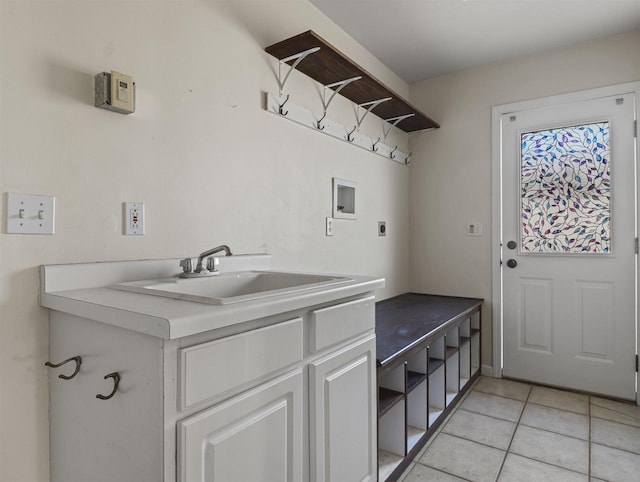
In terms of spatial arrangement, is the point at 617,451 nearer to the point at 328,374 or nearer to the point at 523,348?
the point at 523,348

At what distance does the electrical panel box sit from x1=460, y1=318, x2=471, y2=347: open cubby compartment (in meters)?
2.29

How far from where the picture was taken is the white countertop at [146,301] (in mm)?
802

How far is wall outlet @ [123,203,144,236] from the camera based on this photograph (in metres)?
1.30

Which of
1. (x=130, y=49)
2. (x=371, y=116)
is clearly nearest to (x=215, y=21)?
(x=130, y=49)

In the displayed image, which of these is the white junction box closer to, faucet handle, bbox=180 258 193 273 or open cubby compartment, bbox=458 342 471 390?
faucet handle, bbox=180 258 193 273

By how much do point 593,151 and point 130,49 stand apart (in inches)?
110

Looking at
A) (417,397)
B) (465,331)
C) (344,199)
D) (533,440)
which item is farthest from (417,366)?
(344,199)

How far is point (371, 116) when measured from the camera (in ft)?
8.92

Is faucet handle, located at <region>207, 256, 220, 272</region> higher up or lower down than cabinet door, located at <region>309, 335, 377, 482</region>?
higher up

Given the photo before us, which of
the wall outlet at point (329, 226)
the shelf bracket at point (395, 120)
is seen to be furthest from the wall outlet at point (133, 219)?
the shelf bracket at point (395, 120)

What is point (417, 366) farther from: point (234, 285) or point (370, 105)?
point (370, 105)

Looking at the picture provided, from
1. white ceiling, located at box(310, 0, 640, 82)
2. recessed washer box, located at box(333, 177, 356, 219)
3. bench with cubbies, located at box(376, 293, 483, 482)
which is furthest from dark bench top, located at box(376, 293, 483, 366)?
white ceiling, located at box(310, 0, 640, 82)

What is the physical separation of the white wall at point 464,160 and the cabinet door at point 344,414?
182 cm

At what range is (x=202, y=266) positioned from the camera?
1.44 m
